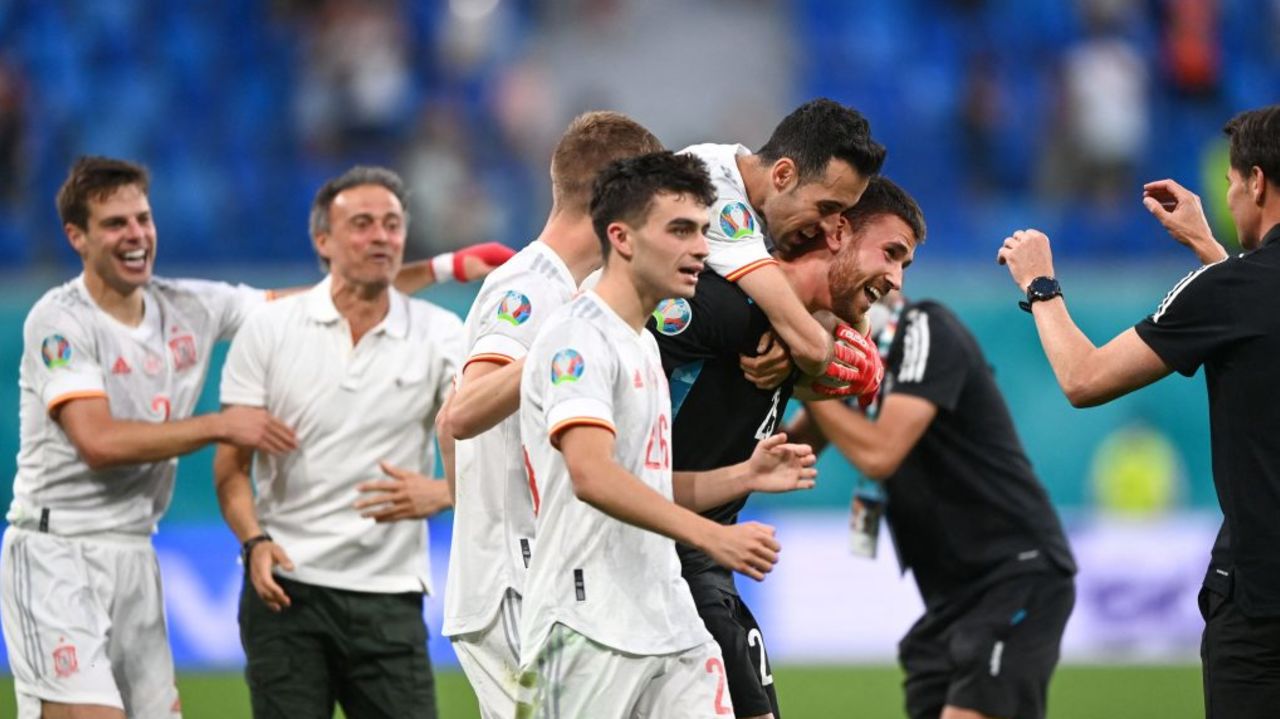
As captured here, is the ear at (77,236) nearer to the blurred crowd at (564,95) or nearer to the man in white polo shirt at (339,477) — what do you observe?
the man in white polo shirt at (339,477)

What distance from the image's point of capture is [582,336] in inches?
181

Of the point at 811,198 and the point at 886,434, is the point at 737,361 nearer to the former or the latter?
the point at 811,198

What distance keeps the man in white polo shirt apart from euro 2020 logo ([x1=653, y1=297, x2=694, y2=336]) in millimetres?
1853

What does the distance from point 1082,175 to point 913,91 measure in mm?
1908

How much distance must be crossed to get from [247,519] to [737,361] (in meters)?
2.37

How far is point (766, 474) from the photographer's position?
4.72 meters

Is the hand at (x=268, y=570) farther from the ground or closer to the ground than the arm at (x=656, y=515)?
closer to the ground

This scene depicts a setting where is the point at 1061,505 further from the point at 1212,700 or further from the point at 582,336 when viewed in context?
the point at 582,336

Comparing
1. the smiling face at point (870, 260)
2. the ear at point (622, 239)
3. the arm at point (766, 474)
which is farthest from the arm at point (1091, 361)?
the ear at point (622, 239)

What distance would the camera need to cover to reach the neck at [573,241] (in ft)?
17.6

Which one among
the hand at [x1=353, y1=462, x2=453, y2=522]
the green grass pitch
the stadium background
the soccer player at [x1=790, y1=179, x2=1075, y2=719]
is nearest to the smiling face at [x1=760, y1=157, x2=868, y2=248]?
the hand at [x1=353, y1=462, x2=453, y2=522]

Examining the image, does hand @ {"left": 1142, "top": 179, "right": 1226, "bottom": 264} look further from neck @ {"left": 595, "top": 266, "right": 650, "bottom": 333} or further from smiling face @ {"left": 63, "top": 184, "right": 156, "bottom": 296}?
smiling face @ {"left": 63, "top": 184, "right": 156, "bottom": 296}

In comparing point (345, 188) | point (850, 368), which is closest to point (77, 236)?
point (345, 188)

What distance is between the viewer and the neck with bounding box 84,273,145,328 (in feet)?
22.7
